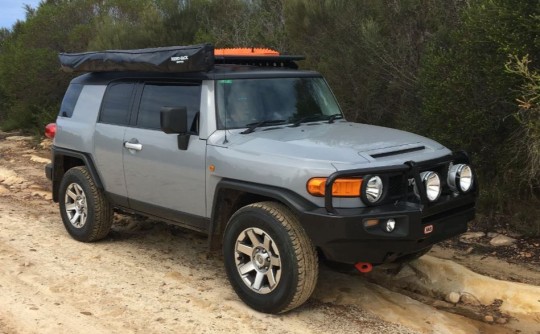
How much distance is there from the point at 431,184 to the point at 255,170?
127cm

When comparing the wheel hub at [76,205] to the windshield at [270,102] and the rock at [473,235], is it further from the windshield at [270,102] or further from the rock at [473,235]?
the rock at [473,235]

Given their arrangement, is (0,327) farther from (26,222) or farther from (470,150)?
(470,150)

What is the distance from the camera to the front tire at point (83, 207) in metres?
5.89

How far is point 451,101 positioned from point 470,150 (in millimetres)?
635

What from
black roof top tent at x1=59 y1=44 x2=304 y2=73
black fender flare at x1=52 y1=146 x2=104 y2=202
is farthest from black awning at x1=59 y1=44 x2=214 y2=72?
black fender flare at x1=52 y1=146 x2=104 y2=202

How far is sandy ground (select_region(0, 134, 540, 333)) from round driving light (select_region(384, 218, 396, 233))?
2.56 feet

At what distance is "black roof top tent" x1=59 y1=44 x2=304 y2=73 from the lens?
4.75m

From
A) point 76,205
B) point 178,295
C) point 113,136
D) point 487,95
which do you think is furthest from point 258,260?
point 487,95

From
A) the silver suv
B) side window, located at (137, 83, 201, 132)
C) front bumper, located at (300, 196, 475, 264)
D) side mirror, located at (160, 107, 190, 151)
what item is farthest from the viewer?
side window, located at (137, 83, 201, 132)

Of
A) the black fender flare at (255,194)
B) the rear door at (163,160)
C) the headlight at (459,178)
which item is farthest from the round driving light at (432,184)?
the rear door at (163,160)

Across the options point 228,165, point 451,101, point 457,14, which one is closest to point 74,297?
point 228,165

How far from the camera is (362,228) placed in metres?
3.82

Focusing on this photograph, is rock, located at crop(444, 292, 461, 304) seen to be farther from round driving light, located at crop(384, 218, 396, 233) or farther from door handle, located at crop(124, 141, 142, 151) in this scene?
door handle, located at crop(124, 141, 142, 151)

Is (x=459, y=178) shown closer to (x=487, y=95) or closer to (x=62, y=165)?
(x=487, y=95)
